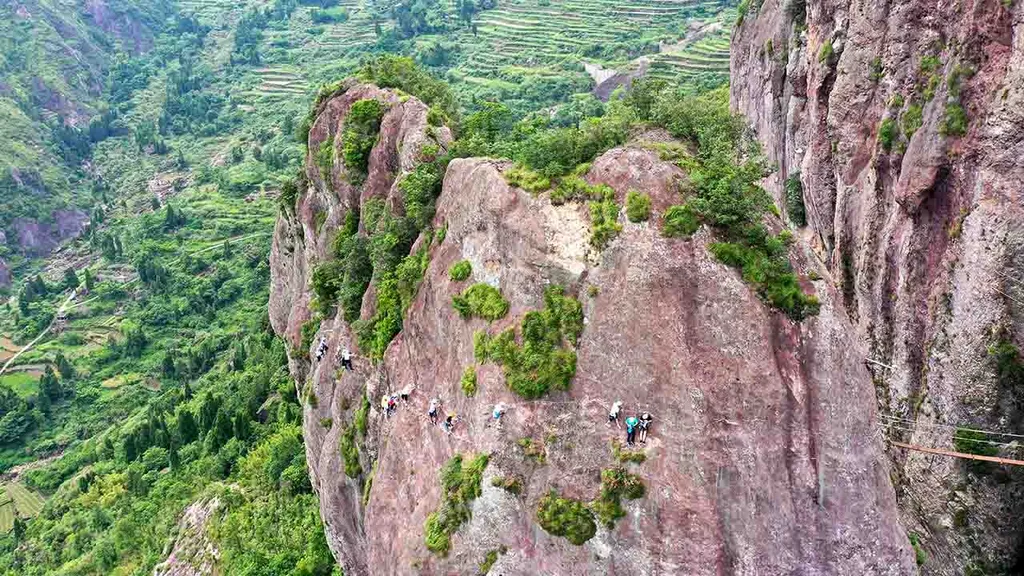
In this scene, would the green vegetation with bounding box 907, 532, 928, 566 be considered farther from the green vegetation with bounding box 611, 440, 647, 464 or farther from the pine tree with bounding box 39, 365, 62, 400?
the pine tree with bounding box 39, 365, 62, 400

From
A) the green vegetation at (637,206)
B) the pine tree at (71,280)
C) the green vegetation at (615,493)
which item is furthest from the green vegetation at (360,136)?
the pine tree at (71,280)

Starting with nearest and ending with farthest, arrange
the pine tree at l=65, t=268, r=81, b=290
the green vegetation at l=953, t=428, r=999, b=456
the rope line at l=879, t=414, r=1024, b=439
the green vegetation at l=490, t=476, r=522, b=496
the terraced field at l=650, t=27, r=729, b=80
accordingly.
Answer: the green vegetation at l=490, t=476, r=522, b=496, the rope line at l=879, t=414, r=1024, b=439, the green vegetation at l=953, t=428, r=999, b=456, the pine tree at l=65, t=268, r=81, b=290, the terraced field at l=650, t=27, r=729, b=80

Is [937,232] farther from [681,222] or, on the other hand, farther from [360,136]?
[360,136]

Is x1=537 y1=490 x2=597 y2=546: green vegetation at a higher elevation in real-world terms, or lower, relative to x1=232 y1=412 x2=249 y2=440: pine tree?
higher

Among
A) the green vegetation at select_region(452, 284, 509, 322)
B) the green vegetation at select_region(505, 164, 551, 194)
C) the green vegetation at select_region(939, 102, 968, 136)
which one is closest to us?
the green vegetation at select_region(452, 284, 509, 322)

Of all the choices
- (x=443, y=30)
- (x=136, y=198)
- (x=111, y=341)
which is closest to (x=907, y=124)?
(x=111, y=341)

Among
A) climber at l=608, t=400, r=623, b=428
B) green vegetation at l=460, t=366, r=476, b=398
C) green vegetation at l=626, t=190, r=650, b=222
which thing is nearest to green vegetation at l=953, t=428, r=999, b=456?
climber at l=608, t=400, r=623, b=428
